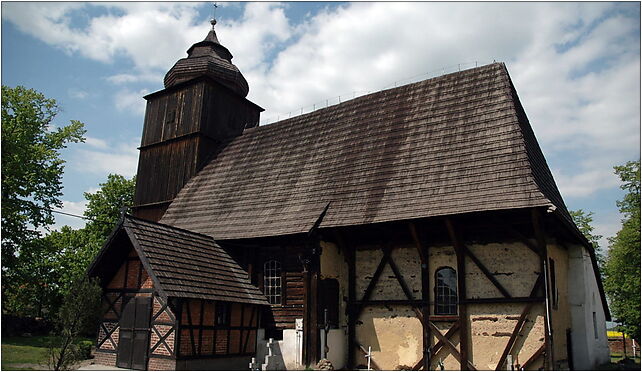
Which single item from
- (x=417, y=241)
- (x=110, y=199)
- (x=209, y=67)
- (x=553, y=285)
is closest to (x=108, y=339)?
(x=417, y=241)

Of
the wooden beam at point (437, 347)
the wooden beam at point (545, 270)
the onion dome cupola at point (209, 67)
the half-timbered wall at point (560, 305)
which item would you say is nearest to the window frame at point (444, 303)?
the wooden beam at point (437, 347)

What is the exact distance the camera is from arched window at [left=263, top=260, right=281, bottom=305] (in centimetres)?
1783

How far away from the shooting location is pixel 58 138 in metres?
27.5

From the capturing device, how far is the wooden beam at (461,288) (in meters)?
14.0

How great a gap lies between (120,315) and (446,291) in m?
9.61

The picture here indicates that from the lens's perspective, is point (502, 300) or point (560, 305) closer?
point (502, 300)

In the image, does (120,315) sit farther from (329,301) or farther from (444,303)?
(444,303)

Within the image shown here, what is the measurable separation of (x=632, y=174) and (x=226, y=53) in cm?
2396

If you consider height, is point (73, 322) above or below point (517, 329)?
below

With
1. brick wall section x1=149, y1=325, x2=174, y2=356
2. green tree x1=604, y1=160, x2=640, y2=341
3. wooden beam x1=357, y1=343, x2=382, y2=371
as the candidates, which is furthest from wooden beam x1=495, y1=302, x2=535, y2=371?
green tree x1=604, y1=160, x2=640, y2=341

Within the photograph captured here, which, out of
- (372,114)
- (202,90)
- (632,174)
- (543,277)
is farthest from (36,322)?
(632,174)

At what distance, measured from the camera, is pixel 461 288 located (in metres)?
14.6

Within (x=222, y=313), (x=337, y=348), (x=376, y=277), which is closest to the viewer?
(x=222, y=313)

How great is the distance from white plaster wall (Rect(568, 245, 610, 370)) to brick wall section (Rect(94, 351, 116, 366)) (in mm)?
13593
